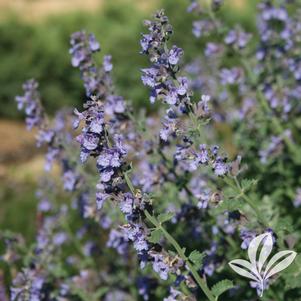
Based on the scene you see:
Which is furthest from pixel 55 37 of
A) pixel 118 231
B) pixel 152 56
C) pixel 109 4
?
pixel 152 56

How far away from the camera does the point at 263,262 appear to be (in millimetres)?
3207

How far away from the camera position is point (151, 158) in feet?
→ 13.8

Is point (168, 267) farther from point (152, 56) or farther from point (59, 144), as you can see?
point (59, 144)

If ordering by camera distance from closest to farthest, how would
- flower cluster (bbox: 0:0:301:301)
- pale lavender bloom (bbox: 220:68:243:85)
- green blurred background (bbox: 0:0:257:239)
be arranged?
flower cluster (bbox: 0:0:301:301) → pale lavender bloom (bbox: 220:68:243:85) → green blurred background (bbox: 0:0:257:239)

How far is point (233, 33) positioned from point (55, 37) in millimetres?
7335

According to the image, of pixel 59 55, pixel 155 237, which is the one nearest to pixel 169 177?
pixel 155 237

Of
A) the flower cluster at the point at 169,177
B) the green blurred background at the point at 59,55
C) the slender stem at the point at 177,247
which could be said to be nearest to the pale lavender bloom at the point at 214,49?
the flower cluster at the point at 169,177

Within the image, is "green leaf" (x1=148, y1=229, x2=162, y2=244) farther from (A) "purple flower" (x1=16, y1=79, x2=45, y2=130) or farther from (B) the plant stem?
(A) "purple flower" (x1=16, y1=79, x2=45, y2=130)

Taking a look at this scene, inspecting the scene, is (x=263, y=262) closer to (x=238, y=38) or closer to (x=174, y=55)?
(x=174, y=55)

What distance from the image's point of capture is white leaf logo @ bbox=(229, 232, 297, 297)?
3.17 metres

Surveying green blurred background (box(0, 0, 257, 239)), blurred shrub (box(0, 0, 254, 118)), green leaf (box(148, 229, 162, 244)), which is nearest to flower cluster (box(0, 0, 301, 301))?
green leaf (box(148, 229, 162, 244))

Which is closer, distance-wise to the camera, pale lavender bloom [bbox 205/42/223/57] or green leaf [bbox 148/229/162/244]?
green leaf [bbox 148/229/162/244]

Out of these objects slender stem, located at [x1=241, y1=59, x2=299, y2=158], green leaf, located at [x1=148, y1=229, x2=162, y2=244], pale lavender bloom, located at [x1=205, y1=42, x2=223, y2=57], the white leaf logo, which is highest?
pale lavender bloom, located at [x1=205, y1=42, x2=223, y2=57]

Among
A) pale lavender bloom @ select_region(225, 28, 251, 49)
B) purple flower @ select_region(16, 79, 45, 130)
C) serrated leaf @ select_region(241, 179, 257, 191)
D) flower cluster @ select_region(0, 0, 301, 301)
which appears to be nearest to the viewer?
flower cluster @ select_region(0, 0, 301, 301)
